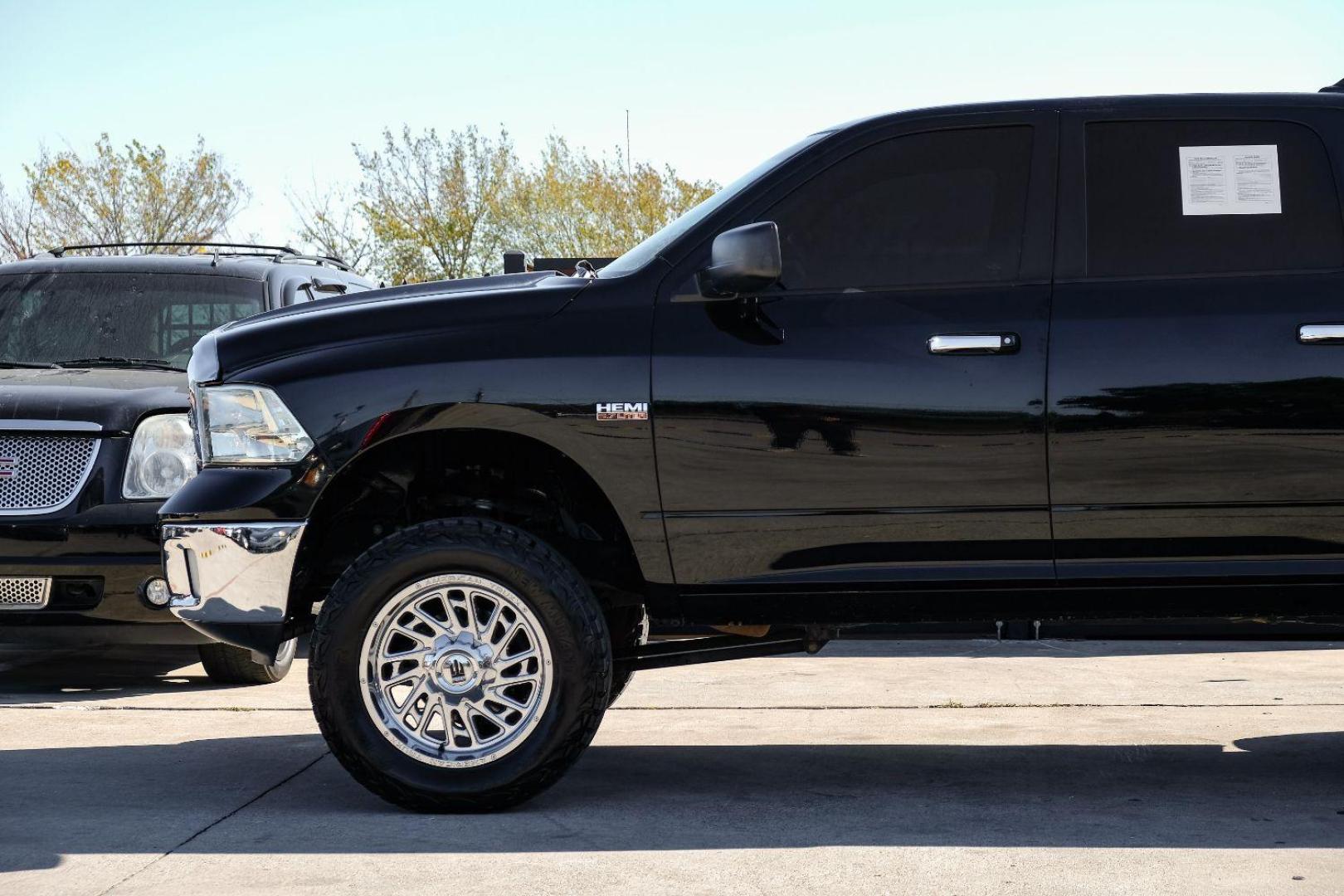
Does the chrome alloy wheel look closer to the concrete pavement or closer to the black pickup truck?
the black pickup truck

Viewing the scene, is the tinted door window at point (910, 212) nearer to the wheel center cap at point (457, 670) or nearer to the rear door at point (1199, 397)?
the rear door at point (1199, 397)

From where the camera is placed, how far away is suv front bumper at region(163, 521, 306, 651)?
16.4 ft

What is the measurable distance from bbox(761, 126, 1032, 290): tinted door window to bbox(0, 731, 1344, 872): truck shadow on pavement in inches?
63.4

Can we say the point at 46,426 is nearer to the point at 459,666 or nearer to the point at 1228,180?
the point at 459,666

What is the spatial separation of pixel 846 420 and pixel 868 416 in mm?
64

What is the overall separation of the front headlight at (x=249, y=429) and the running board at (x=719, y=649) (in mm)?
1231

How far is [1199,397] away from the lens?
4867mm

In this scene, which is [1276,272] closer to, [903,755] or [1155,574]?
[1155,574]

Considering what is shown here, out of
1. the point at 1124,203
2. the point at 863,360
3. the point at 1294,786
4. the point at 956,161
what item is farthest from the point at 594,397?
the point at 1294,786

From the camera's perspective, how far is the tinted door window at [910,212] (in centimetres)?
509

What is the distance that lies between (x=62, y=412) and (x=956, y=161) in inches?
162

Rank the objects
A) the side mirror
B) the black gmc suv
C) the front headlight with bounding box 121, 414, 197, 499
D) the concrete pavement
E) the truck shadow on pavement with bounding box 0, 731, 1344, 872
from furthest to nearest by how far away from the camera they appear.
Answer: the front headlight with bounding box 121, 414, 197, 499, the black gmc suv, the side mirror, the truck shadow on pavement with bounding box 0, 731, 1344, 872, the concrete pavement

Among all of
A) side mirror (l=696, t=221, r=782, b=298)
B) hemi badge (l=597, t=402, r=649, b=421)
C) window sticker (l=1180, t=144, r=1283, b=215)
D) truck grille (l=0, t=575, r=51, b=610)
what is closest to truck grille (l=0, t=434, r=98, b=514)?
truck grille (l=0, t=575, r=51, b=610)

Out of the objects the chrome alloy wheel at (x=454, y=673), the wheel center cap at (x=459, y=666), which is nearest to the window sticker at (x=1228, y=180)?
the chrome alloy wheel at (x=454, y=673)
